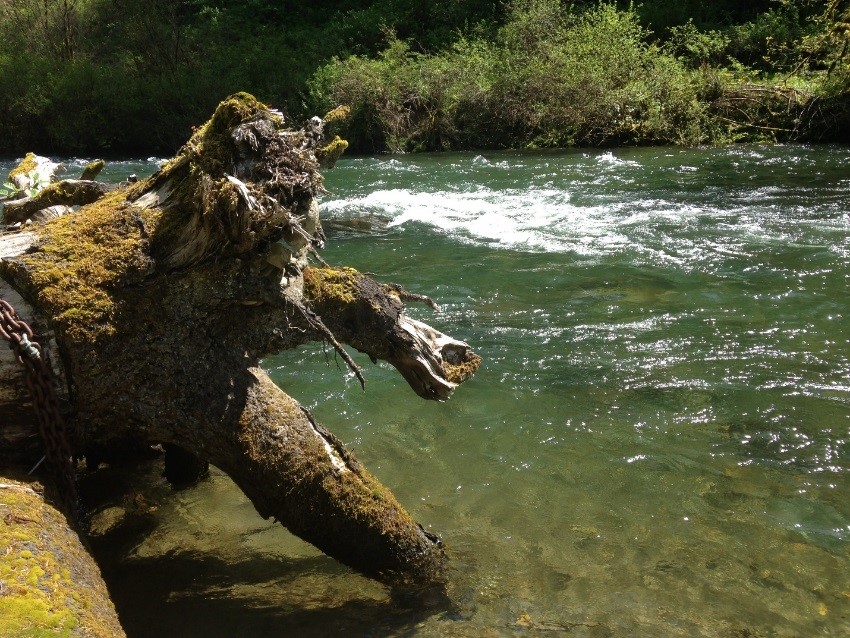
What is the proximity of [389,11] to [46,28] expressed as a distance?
1335 centimetres

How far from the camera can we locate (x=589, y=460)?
5.00 m

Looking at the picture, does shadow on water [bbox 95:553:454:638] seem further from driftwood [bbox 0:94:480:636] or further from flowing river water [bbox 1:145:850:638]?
driftwood [bbox 0:94:480:636]

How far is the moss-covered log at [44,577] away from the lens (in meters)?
2.24

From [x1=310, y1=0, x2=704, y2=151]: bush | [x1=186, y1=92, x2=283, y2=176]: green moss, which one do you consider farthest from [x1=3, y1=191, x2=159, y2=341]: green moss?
[x1=310, y1=0, x2=704, y2=151]: bush

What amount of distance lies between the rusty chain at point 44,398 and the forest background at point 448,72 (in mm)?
16917

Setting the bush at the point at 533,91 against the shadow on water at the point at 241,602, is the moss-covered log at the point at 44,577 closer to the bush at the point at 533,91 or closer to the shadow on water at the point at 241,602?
the shadow on water at the point at 241,602

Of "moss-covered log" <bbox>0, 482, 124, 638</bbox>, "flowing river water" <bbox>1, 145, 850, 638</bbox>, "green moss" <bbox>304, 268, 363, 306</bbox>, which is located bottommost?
"flowing river water" <bbox>1, 145, 850, 638</bbox>

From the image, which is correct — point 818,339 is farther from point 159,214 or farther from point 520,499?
point 159,214

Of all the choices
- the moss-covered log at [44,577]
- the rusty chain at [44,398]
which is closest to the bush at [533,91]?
the rusty chain at [44,398]

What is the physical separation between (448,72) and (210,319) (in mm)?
20384

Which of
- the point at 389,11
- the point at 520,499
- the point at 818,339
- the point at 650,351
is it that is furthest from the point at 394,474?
the point at 389,11

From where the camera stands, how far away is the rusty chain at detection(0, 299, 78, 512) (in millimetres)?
2953

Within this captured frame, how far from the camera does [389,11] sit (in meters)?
29.5

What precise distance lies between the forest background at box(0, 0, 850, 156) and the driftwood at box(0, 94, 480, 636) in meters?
16.0
